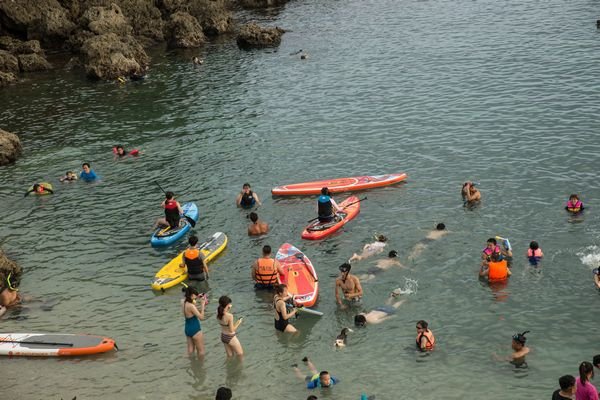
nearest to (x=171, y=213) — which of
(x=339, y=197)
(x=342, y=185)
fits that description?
(x=339, y=197)

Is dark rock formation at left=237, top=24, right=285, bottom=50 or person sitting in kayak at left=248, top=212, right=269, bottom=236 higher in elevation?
dark rock formation at left=237, top=24, right=285, bottom=50

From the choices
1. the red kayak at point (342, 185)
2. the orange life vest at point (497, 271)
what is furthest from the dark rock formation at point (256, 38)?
the orange life vest at point (497, 271)

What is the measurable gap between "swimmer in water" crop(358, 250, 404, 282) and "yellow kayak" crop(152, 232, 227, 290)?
5286 mm

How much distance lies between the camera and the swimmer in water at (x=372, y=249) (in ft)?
74.5

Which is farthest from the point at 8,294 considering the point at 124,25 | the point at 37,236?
the point at 124,25

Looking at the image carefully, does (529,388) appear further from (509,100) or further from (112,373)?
(509,100)

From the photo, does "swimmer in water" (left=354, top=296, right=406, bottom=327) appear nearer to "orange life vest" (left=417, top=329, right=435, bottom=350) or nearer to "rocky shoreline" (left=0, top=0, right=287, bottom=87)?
"orange life vest" (left=417, top=329, right=435, bottom=350)

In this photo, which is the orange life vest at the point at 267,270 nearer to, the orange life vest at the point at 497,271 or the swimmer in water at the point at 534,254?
→ the orange life vest at the point at 497,271

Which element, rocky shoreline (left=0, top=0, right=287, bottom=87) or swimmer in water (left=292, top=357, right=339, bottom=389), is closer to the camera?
swimmer in water (left=292, top=357, right=339, bottom=389)

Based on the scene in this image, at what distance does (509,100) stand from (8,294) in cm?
2602

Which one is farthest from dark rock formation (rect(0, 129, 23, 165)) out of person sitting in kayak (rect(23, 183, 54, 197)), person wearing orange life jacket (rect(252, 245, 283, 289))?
person wearing orange life jacket (rect(252, 245, 283, 289))

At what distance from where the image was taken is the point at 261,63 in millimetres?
48188

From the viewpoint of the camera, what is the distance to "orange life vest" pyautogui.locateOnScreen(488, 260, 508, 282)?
2039 centimetres

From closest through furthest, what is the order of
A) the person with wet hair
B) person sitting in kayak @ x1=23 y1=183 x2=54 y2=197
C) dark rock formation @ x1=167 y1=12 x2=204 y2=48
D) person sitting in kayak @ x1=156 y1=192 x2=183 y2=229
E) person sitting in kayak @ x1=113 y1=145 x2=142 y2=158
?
the person with wet hair, person sitting in kayak @ x1=156 y1=192 x2=183 y2=229, person sitting in kayak @ x1=23 y1=183 x2=54 y2=197, person sitting in kayak @ x1=113 y1=145 x2=142 y2=158, dark rock formation @ x1=167 y1=12 x2=204 y2=48
